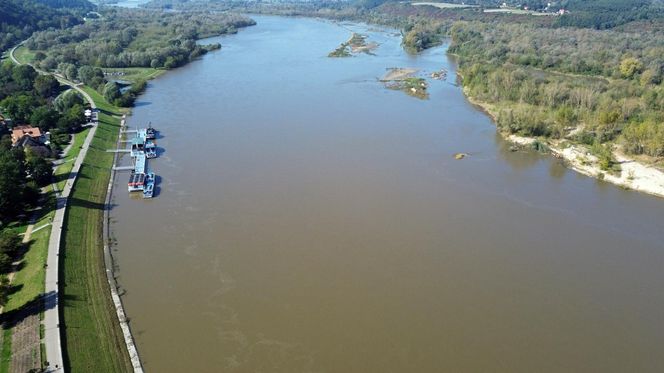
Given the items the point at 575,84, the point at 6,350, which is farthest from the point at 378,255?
the point at 575,84

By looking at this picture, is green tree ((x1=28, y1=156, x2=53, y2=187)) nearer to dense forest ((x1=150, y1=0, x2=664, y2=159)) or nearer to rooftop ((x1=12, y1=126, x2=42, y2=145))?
rooftop ((x1=12, y1=126, x2=42, y2=145))

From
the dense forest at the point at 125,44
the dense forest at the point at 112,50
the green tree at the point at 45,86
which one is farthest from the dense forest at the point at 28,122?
the dense forest at the point at 125,44

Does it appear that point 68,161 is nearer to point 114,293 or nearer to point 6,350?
point 114,293

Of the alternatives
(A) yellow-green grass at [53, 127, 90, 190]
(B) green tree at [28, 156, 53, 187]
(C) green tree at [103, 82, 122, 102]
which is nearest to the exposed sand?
(C) green tree at [103, 82, 122, 102]

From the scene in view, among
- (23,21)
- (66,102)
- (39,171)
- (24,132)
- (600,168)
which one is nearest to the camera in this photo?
(39,171)

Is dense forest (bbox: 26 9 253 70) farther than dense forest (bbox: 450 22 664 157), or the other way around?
dense forest (bbox: 26 9 253 70)

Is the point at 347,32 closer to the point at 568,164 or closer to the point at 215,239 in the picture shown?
the point at 568,164
